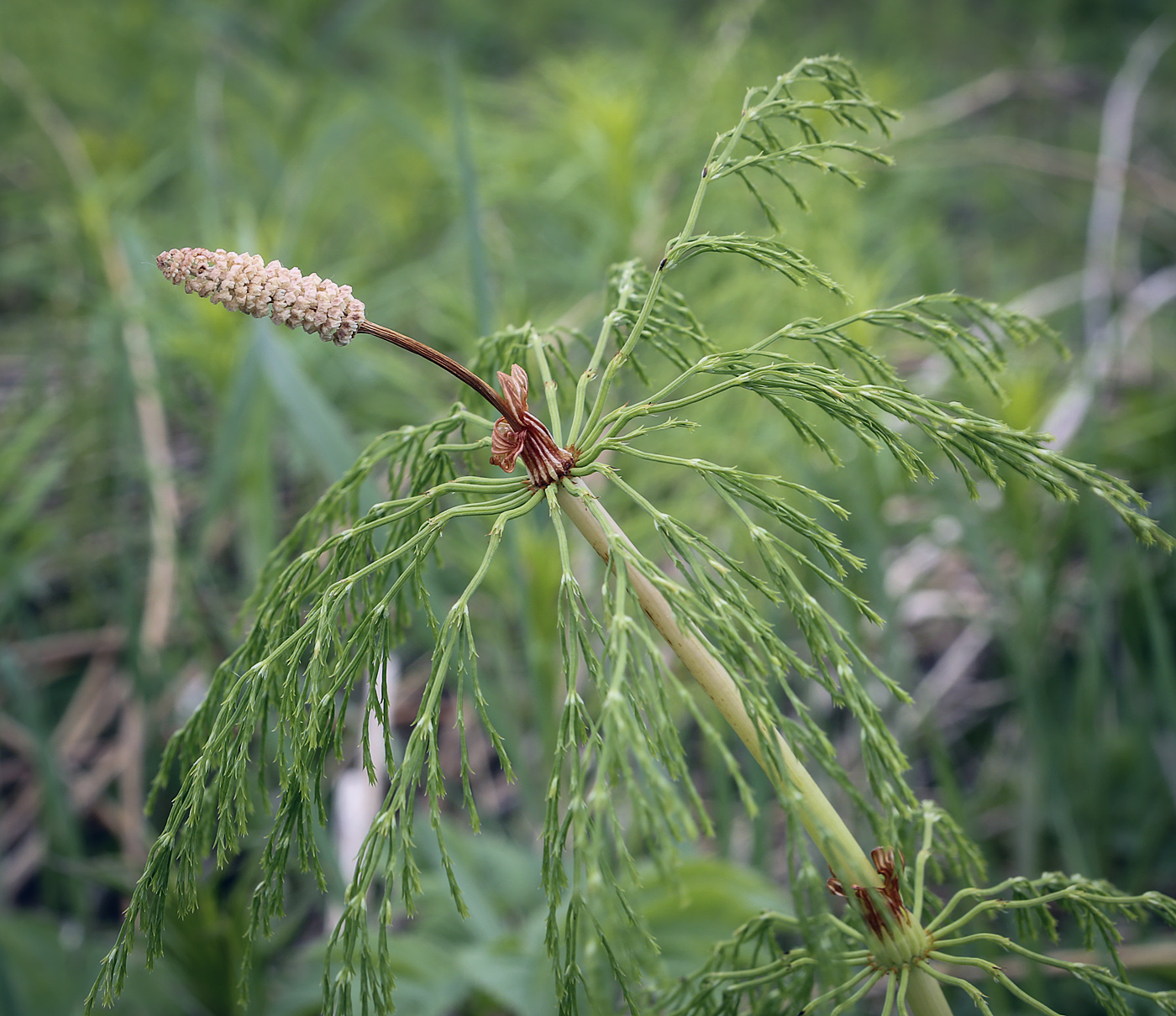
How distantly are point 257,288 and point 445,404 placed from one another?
1562 millimetres

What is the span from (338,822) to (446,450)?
3.83 feet

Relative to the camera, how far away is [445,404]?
2.09 m

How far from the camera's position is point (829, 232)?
203 centimetres

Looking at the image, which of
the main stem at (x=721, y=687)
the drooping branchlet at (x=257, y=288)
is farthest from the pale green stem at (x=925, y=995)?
the drooping branchlet at (x=257, y=288)

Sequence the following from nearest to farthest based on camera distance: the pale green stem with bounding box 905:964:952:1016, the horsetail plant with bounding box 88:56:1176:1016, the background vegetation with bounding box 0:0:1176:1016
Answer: the horsetail plant with bounding box 88:56:1176:1016 < the pale green stem with bounding box 905:964:952:1016 < the background vegetation with bounding box 0:0:1176:1016

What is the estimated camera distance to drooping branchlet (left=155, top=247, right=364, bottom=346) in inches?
20.8

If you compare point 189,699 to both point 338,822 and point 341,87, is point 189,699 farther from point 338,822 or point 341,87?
point 341,87

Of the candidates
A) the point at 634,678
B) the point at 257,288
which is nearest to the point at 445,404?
the point at 257,288

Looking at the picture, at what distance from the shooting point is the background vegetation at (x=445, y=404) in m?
1.44

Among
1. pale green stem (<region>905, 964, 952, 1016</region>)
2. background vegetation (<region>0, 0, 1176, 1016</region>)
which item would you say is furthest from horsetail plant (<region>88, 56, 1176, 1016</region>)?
background vegetation (<region>0, 0, 1176, 1016</region>)

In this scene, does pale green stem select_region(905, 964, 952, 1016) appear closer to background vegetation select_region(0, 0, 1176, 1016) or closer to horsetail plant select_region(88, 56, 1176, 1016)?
horsetail plant select_region(88, 56, 1176, 1016)

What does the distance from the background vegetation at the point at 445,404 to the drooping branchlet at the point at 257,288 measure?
2.31 ft

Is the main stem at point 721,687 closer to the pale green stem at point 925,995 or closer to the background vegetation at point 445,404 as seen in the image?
the pale green stem at point 925,995

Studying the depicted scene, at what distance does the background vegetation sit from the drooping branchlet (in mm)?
705
